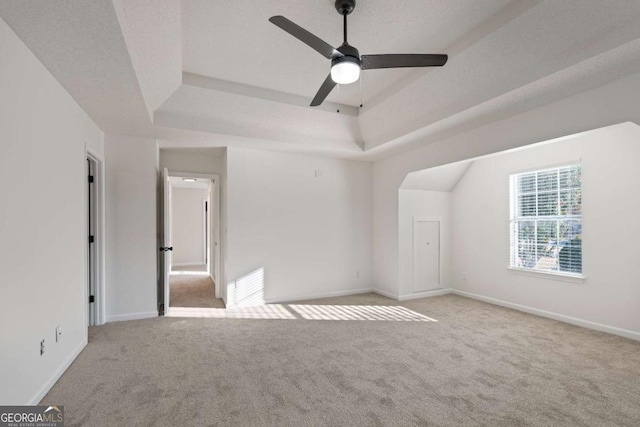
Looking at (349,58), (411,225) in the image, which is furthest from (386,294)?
(349,58)

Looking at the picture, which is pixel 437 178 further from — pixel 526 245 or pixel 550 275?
pixel 550 275

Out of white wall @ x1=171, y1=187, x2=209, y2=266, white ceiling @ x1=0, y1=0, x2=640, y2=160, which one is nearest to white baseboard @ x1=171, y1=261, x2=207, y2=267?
white wall @ x1=171, y1=187, x2=209, y2=266

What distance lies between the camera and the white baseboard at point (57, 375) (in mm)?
2281

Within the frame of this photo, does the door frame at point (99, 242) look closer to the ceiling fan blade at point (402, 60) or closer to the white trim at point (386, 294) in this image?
the ceiling fan blade at point (402, 60)

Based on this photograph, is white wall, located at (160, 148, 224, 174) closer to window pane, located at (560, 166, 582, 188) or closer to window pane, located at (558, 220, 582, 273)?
window pane, located at (560, 166, 582, 188)

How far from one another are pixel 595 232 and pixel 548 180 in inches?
37.2

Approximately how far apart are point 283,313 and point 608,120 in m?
4.16

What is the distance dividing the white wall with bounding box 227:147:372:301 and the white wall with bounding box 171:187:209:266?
17.5 feet

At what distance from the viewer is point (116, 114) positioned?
11.4 feet

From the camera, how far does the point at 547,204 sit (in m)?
4.51

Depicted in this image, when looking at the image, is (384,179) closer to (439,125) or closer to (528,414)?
(439,125)

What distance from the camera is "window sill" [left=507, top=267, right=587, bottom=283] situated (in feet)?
13.2

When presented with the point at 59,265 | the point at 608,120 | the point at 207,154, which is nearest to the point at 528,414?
the point at 608,120

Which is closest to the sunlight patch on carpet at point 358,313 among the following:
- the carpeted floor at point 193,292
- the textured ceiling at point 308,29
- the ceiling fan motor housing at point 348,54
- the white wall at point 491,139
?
the white wall at point 491,139
